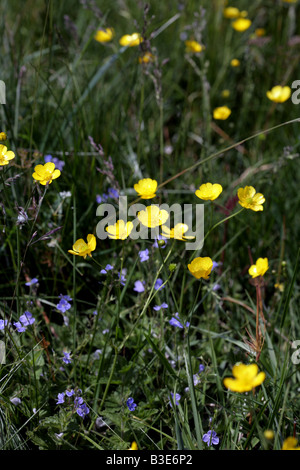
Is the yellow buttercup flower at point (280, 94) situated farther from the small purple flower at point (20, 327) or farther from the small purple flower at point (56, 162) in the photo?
the small purple flower at point (20, 327)

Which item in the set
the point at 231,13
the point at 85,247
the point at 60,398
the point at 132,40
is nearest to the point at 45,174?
the point at 85,247

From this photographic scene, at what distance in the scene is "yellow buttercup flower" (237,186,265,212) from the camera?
160 cm

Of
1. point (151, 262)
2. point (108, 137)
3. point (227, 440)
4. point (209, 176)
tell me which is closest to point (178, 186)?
point (209, 176)

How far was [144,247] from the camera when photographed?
1977 mm

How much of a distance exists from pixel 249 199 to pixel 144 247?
0.53 meters

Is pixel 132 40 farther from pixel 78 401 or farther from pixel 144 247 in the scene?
pixel 78 401

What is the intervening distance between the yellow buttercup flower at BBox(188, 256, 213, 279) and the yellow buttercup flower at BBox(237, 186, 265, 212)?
0.24 meters

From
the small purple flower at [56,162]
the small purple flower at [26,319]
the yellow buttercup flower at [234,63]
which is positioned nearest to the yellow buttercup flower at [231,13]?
the yellow buttercup flower at [234,63]

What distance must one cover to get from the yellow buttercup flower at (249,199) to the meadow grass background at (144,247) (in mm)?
172

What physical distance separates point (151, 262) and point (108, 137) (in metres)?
0.85

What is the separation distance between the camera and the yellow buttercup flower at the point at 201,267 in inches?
57.3

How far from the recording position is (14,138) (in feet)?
7.00

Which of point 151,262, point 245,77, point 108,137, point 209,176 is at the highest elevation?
point 245,77
